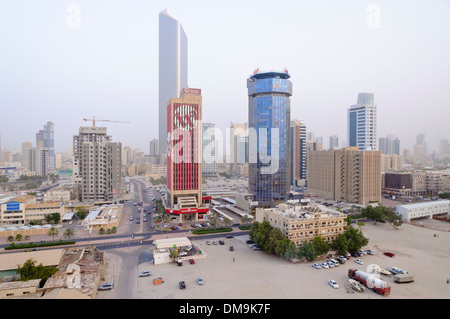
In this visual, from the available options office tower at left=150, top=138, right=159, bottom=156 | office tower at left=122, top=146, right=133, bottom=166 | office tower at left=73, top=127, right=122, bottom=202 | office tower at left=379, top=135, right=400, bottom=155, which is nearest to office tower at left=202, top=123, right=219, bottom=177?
office tower at left=73, top=127, right=122, bottom=202

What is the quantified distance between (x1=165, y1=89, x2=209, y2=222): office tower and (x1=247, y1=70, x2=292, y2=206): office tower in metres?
5.41

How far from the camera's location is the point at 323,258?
47.3 feet

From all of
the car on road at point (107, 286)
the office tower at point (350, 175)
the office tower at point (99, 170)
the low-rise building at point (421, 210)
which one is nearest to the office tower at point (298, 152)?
the office tower at point (350, 175)

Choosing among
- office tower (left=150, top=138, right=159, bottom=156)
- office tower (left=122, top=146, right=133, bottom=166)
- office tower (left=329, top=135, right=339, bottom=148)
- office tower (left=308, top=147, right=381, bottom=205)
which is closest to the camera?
office tower (left=308, top=147, right=381, bottom=205)

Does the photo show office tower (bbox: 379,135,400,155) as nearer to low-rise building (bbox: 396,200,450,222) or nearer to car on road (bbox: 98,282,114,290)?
low-rise building (bbox: 396,200,450,222)

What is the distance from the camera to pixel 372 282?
10.9 meters

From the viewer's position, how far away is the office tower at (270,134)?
85.9ft

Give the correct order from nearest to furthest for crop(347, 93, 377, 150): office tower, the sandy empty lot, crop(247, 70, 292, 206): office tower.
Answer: the sandy empty lot
crop(247, 70, 292, 206): office tower
crop(347, 93, 377, 150): office tower

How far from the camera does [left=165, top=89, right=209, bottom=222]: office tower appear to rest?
79.8 feet

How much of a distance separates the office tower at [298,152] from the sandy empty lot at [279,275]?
99.5 feet

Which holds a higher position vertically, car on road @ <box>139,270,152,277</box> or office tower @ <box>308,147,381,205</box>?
office tower @ <box>308,147,381,205</box>

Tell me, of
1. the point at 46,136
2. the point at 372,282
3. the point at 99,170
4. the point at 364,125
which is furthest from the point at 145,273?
the point at 46,136

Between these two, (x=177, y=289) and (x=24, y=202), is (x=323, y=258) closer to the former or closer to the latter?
(x=177, y=289)

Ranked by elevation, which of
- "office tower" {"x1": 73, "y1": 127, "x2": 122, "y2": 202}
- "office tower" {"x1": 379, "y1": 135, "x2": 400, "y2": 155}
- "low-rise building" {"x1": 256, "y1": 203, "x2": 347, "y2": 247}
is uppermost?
"office tower" {"x1": 379, "y1": 135, "x2": 400, "y2": 155}
